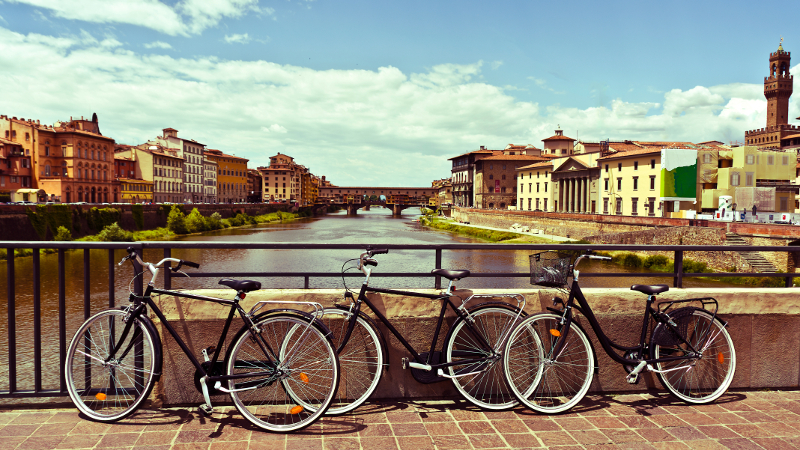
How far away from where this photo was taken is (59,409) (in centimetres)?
393

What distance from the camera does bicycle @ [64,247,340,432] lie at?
3.70 metres

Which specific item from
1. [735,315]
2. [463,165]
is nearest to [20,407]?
[735,315]

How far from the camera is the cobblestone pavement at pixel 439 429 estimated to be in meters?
3.39

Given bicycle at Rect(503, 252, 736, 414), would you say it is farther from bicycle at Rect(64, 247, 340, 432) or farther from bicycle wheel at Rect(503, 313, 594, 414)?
bicycle at Rect(64, 247, 340, 432)

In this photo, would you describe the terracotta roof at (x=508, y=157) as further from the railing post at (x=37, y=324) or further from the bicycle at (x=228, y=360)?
the railing post at (x=37, y=324)

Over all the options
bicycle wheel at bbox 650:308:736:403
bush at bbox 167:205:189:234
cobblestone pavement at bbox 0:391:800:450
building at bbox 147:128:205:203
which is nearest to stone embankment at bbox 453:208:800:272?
bicycle wheel at bbox 650:308:736:403

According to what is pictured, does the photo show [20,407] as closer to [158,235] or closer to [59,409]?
[59,409]

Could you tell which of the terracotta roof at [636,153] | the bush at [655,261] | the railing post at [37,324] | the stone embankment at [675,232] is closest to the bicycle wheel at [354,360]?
the railing post at [37,324]

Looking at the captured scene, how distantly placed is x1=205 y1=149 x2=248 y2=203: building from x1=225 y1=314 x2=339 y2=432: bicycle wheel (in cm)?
11987

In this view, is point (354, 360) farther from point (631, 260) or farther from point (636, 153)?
point (636, 153)

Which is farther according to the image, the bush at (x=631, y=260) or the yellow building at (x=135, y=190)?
the yellow building at (x=135, y=190)

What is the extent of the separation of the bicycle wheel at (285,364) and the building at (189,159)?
104m

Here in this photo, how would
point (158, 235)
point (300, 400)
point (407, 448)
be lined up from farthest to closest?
point (158, 235)
point (300, 400)
point (407, 448)

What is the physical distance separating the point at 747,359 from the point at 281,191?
134979 millimetres
